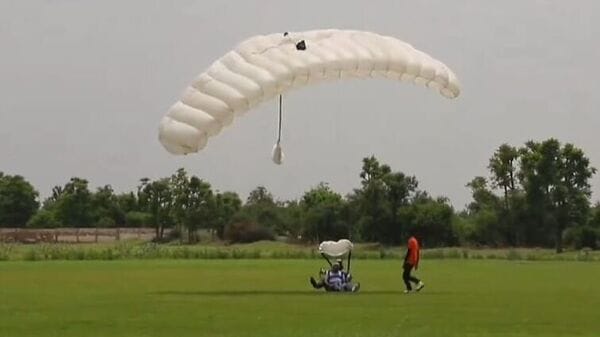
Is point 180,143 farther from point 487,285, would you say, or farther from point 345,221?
point 345,221

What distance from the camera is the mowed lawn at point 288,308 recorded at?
16547 millimetres

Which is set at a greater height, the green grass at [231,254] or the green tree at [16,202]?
the green tree at [16,202]

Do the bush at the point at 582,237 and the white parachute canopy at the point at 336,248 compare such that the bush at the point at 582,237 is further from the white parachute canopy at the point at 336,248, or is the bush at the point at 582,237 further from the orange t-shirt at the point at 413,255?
the white parachute canopy at the point at 336,248

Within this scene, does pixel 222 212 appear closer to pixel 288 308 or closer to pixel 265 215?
pixel 265 215

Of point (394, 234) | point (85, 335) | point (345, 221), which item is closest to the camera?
point (85, 335)

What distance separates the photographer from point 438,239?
58844mm

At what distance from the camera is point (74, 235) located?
90875mm

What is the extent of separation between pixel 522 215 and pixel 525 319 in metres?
59.4

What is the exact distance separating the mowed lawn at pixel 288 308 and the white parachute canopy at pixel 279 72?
8.04 feet

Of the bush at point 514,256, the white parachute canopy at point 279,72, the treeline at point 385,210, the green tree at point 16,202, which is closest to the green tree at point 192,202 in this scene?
the treeline at point 385,210

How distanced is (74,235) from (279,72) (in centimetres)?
7448

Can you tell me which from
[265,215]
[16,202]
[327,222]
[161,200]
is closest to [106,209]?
[16,202]

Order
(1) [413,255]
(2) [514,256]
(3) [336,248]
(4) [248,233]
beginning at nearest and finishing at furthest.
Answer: (1) [413,255], (3) [336,248], (4) [248,233], (2) [514,256]

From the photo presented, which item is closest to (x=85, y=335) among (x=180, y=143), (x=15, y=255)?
(x=180, y=143)
